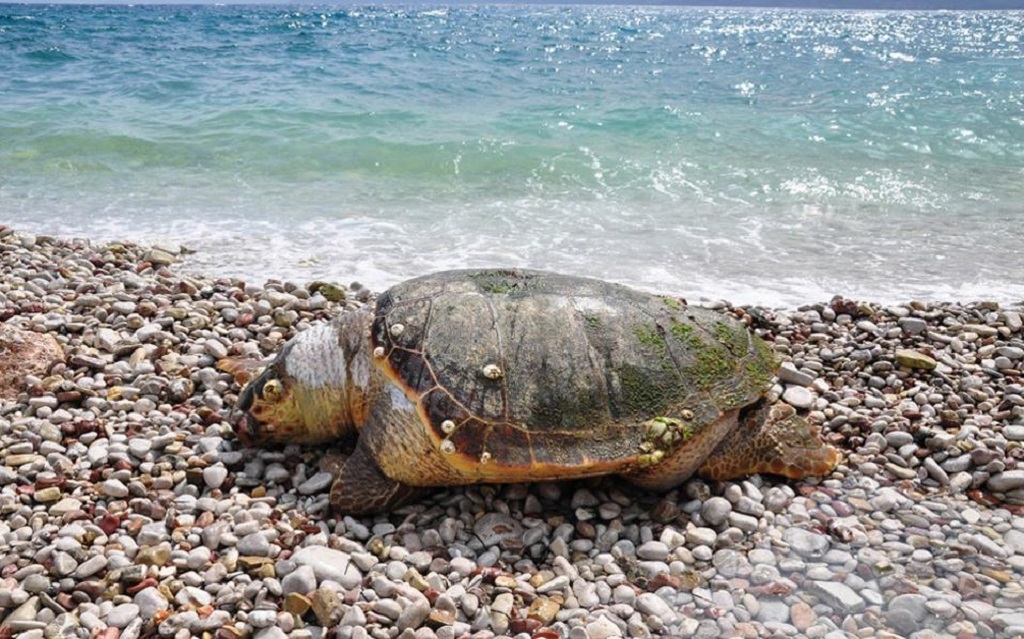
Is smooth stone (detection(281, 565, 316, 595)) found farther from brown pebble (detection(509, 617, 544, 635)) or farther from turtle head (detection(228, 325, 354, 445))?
turtle head (detection(228, 325, 354, 445))

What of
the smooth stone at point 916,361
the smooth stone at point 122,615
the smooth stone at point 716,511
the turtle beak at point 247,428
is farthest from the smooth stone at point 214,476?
the smooth stone at point 916,361

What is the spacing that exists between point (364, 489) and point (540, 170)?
850 cm

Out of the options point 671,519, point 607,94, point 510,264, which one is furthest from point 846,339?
point 607,94

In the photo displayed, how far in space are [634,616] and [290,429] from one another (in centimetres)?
218

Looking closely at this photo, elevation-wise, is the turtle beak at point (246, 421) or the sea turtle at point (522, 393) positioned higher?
the sea turtle at point (522, 393)

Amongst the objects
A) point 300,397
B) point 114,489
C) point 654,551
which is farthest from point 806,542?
point 114,489

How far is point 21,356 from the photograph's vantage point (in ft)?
15.8

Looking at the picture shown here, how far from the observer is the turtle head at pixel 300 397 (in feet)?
13.9

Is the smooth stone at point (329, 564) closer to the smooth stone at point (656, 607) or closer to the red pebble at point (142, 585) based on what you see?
the red pebble at point (142, 585)

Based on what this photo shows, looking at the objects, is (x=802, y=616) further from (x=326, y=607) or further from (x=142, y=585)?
(x=142, y=585)

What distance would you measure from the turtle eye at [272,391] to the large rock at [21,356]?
68.0 inches

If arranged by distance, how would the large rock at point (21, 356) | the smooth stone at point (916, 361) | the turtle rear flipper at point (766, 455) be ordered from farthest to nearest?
the smooth stone at point (916, 361) → the large rock at point (21, 356) → the turtle rear flipper at point (766, 455)

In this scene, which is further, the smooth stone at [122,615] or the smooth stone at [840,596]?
the smooth stone at [840,596]

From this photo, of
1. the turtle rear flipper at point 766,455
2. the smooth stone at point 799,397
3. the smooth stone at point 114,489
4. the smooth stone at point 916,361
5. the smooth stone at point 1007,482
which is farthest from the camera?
the smooth stone at point 916,361
